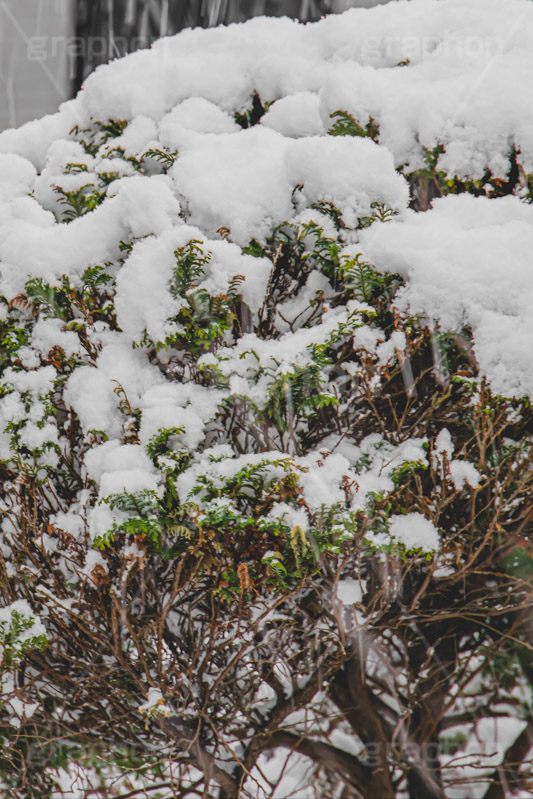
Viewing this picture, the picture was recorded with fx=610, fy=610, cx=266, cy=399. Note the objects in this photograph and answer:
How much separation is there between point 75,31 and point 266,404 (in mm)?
7794

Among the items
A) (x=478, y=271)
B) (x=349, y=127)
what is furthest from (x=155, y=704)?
(x=349, y=127)

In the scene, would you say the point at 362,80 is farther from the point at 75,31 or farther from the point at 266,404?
the point at 75,31

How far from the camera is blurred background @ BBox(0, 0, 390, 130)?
7.24 metres

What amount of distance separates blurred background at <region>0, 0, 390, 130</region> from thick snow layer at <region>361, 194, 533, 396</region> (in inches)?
235

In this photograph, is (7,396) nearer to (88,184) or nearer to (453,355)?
(88,184)

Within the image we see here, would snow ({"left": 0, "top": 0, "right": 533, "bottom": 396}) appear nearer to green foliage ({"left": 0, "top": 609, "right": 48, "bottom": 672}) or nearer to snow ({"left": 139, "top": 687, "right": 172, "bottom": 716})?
green foliage ({"left": 0, "top": 609, "right": 48, "bottom": 672})

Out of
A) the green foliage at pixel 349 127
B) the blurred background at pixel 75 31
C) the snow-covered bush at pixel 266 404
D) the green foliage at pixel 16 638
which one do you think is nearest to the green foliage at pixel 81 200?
the snow-covered bush at pixel 266 404

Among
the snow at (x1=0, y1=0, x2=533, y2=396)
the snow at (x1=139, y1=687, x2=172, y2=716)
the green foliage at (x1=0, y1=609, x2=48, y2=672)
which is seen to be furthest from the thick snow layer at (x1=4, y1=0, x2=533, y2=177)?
the snow at (x1=139, y1=687, x2=172, y2=716)

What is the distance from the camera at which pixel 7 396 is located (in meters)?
2.12

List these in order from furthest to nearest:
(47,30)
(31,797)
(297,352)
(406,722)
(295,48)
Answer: (47,30) → (295,48) → (406,722) → (31,797) → (297,352)

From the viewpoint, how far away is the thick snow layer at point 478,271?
192 cm

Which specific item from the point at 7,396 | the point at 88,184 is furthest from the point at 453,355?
the point at 88,184

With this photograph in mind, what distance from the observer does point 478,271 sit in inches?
80.7

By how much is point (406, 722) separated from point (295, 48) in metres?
3.40
